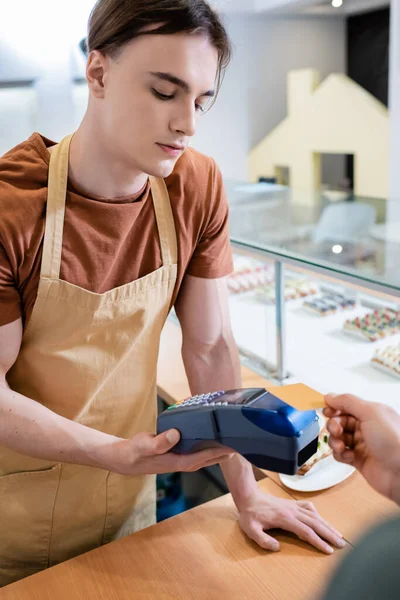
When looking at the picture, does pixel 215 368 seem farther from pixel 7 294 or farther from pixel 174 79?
pixel 174 79

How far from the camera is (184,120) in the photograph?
1.02m

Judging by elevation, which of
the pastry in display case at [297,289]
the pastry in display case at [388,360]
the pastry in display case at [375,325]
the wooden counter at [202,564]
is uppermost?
the pastry in display case at [297,289]

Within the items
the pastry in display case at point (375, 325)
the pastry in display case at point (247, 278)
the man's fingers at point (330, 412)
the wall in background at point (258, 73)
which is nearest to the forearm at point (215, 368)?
the man's fingers at point (330, 412)

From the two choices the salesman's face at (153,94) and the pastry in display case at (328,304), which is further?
the pastry in display case at (328,304)

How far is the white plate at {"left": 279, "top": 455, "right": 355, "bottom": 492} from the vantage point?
4.36 feet

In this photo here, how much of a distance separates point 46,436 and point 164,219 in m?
0.46

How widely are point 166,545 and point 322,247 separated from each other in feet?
2.85

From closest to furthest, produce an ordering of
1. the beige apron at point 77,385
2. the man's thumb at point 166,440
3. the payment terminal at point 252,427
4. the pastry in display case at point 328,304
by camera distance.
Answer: the payment terminal at point 252,427, the man's thumb at point 166,440, the beige apron at point 77,385, the pastry in display case at point 328,304

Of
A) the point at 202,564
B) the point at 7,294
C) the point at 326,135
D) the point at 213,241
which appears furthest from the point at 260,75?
the point at 202,564

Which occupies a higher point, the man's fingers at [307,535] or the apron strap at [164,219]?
the apron strap at [164,219]

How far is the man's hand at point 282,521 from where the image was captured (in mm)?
1155

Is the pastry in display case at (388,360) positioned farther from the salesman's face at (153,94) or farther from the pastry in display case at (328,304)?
the salesman's face at (153,94)

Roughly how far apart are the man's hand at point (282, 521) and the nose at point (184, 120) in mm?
725

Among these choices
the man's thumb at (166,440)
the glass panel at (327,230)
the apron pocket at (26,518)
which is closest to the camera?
the man's thumb at (166,440)
